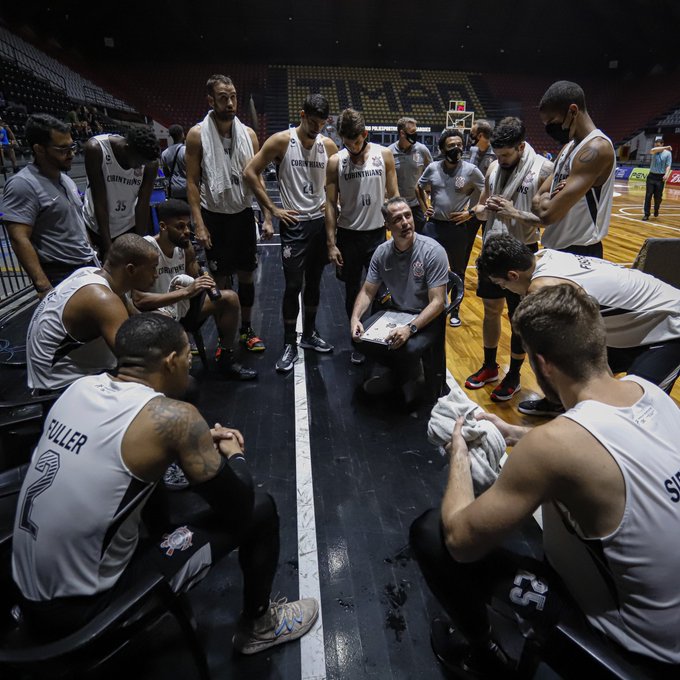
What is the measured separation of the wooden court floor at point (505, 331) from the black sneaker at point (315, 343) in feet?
3.35

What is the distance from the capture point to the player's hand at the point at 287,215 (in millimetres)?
3410

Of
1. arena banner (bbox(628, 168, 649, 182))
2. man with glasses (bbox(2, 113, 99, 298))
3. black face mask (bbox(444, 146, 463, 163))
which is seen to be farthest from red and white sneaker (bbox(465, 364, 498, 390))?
arena banner (bbox(628, 168, 649, 182))

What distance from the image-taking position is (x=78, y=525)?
1.14 metres

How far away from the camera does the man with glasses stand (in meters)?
2.77

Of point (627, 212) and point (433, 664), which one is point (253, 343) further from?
point (627, 212)

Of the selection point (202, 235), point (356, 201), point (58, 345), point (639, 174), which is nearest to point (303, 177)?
point (356, 201)

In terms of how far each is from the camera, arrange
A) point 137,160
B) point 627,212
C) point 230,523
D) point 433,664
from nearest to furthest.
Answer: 1. point 230,523
2. point 433,664
3. point 137,160
4. point 627,212

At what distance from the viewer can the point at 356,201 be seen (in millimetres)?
3451

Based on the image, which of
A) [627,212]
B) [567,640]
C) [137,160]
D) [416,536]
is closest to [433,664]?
[416,536]

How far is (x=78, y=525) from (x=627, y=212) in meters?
12.3

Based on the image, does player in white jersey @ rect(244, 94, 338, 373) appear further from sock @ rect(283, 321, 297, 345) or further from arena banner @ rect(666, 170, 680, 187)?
arena banner @ rect(666, 170, 680, 187)

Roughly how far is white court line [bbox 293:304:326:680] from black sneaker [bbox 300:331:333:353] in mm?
546

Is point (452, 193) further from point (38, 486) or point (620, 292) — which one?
point (38, 486)

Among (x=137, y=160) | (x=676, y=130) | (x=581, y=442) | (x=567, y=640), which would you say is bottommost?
(x=567, y=640)
